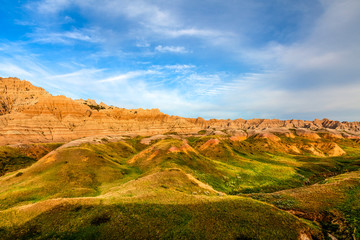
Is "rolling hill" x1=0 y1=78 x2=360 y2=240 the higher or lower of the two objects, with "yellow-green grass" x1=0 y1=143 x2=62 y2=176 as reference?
higher

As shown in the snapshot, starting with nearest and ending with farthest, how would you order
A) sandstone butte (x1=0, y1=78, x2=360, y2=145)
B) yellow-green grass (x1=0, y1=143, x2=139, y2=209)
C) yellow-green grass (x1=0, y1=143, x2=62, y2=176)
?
yellow-green grass (x1=0, y1=143, x2=139, y2=209)
yellow-green grass (x1=0, y1=143, x2=62, y2=176)
sandstone butte (x1=0, y1=78, x2=360, y2=145)

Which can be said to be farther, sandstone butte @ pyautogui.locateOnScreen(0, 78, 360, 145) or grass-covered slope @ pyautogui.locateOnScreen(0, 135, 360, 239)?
sandstone butte @ pyautogui.locateOnScreen(0, 78, 360, 145)

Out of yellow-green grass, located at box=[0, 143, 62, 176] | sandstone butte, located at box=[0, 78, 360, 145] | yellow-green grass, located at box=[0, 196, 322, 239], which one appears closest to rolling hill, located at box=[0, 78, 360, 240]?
yellow-green grass, located at box=[0, 196, 322, 239]

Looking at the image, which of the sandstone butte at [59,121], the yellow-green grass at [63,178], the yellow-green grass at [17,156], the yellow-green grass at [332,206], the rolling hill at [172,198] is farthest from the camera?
the sandstone butte at [59,121]

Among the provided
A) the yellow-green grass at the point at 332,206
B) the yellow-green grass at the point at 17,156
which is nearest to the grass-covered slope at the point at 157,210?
the yellow-green grass at the point at 332,206

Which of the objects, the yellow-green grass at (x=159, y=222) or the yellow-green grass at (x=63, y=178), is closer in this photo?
the yellow-green grass at (x=159, y=222)

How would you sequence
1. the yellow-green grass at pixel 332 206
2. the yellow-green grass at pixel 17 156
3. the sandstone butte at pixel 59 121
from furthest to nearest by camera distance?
the sandstone butte at pixel 59 121, the yellow-green grass at pixel 17 156, the yellow-green grass at pixel 332 206

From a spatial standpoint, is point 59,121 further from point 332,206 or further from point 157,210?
point 332,206

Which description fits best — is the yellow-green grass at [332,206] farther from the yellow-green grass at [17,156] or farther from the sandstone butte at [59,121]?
the sandstone butte at [59,121]

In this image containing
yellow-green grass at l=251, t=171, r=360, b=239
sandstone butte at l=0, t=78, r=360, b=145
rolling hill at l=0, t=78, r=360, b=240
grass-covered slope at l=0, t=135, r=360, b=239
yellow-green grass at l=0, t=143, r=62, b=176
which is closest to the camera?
grass-covered slope at l=0, t=135, r=360, b=239

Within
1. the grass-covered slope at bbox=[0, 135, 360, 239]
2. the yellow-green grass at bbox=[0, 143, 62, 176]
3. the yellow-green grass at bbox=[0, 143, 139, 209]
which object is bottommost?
the yellow-green grass at bbox=[0, 143, 62, 176]

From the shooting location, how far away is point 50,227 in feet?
46.0

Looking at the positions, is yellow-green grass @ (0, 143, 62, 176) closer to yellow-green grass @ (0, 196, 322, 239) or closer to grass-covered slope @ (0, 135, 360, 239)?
grass-covered slope @ (0, 135, 360, 239)

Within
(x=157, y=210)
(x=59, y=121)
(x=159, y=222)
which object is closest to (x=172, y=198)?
(x=157, y=210)
